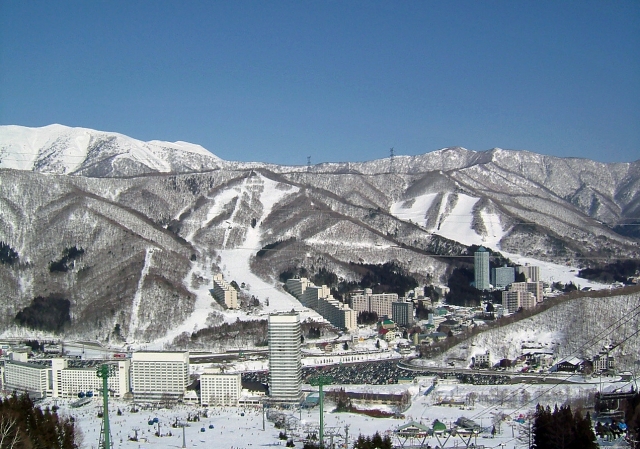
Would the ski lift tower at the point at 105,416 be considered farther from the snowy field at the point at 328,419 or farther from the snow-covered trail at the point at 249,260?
the snow-covered trail at the point at 249,260

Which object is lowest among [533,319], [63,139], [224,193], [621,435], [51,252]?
[621,435]

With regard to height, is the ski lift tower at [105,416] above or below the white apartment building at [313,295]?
below

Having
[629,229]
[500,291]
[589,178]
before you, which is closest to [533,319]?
[500,291]

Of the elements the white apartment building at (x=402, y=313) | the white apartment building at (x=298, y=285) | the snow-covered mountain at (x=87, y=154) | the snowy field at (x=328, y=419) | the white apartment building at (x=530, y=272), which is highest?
the snow-covered mountain at (x=87, y=154)

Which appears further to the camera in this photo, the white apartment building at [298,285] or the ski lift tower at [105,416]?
the white apartment building at [298,285]

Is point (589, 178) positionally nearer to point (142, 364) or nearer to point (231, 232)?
point (231, 232)

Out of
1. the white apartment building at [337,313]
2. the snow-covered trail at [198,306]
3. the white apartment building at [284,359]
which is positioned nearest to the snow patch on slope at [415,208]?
the snow-covered trail at [198,306]

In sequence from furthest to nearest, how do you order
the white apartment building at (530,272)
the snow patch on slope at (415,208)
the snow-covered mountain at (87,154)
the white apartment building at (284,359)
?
the snow-covered mountain at (87,154), the snow patch on slope at (415,208), the white apartment building at (530,272), the white apartment building at (284,359)
